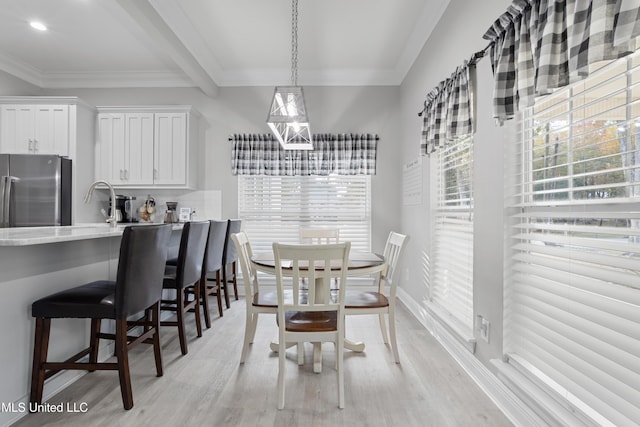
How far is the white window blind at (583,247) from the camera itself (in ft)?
4.02

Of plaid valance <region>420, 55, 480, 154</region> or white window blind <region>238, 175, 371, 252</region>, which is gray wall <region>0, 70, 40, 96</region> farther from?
plaid valance <region>420, 55, 480, 154</region>

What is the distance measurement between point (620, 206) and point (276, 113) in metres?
2.01

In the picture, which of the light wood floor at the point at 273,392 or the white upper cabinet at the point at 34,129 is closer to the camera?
the light wood floor at the point at 273,392

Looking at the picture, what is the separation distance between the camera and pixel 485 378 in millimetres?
2068

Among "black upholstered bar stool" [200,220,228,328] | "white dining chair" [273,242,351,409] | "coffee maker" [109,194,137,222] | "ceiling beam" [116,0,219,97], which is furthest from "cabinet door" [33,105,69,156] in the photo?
"white dining chair" [273,242,351,409]

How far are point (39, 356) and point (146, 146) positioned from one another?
9.65ft

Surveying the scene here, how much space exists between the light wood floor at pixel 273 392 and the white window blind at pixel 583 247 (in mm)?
508

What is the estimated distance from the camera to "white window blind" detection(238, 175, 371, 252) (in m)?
4.53

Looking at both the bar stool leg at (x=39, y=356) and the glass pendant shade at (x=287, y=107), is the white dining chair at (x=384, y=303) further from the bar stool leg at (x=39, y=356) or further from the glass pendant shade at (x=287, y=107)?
the bar stool leg at (x=39, y=356)

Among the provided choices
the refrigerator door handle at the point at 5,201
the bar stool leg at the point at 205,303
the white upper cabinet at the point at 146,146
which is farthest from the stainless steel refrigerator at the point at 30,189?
the bar stool leg at the point at 205,303

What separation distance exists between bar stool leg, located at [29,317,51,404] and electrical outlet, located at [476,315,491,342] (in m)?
2.45

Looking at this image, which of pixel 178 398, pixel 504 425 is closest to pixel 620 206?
pixel 504 425

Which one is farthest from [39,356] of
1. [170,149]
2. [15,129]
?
[15,129]

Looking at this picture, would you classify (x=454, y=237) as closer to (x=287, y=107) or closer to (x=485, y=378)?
(x=485, y=378)
